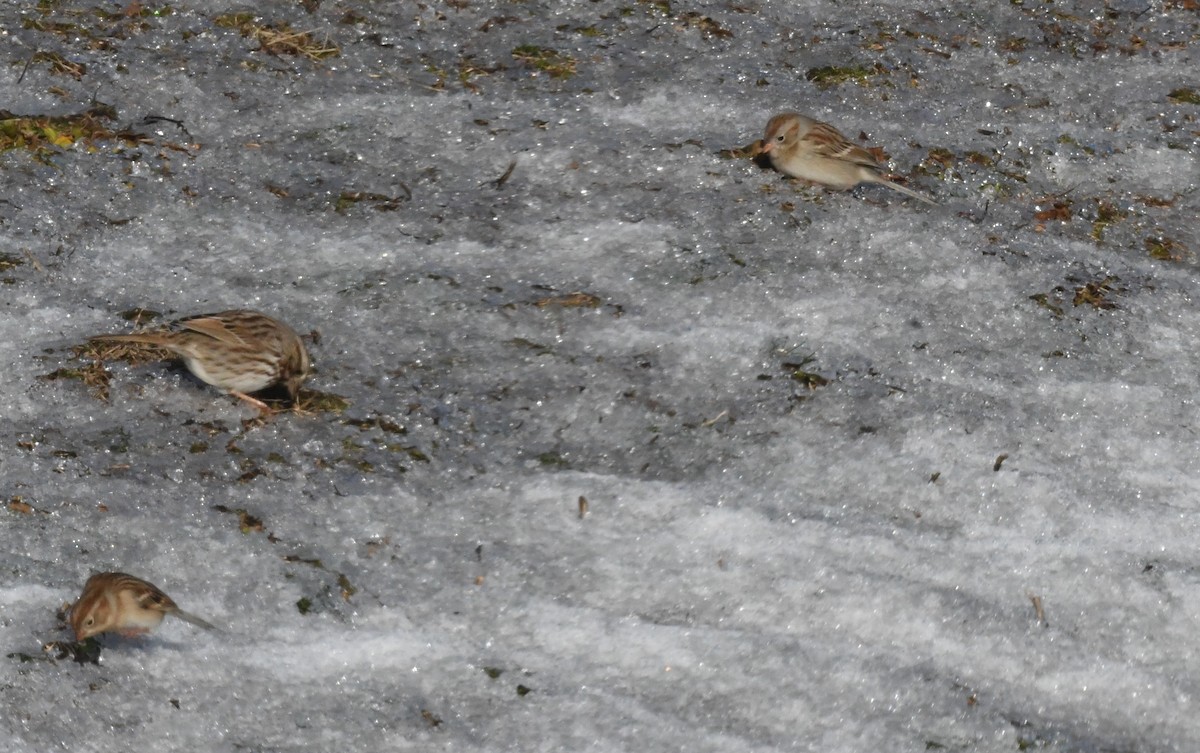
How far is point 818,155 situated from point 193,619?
12.1 feet

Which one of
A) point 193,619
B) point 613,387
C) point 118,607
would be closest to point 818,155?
point 613,387

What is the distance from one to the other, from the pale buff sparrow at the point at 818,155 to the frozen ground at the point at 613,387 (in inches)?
5.1

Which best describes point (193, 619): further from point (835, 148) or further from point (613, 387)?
point (835, 148)

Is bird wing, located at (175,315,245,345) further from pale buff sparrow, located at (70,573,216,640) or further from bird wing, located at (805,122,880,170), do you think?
bird wing, located at (805,122,880,170)

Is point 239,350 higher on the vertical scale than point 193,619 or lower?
higher

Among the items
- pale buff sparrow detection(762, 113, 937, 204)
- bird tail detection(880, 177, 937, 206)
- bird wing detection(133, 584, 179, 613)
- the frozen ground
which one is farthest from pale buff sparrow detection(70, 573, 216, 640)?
bird tail detection(880, 177, 937, 206)

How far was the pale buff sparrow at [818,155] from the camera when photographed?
6289mm

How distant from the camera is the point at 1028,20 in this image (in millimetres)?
7672

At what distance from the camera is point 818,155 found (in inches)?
247

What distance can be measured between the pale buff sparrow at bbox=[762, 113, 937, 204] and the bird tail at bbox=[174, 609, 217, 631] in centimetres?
359

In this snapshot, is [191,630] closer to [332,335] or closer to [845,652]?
[332,335]

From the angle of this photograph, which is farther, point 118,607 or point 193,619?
point 193,619

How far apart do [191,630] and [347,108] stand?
3.19 metres

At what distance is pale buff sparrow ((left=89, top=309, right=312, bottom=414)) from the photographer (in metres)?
5.04
